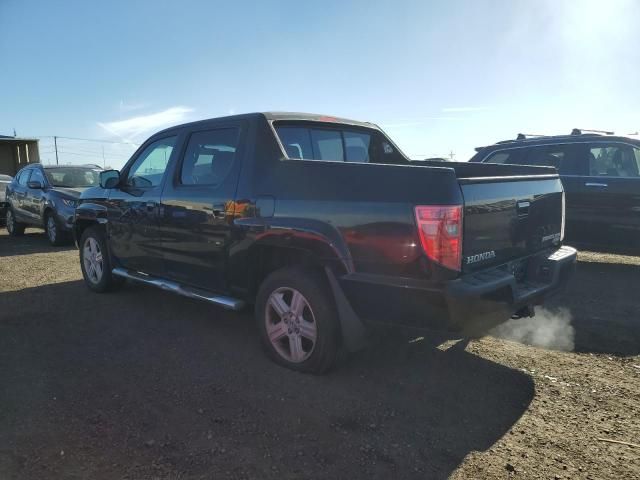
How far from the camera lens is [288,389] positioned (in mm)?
3377

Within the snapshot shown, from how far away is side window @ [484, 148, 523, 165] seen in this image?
767 centimetres

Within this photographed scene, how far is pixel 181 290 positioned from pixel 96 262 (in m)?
2.09

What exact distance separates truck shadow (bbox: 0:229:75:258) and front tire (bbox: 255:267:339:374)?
7607 mm

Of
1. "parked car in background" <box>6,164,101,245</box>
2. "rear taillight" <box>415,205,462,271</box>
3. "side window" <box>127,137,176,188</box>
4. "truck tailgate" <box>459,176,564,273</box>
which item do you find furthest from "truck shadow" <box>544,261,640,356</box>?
"parked car in background" <box>6,164,101,245</box>

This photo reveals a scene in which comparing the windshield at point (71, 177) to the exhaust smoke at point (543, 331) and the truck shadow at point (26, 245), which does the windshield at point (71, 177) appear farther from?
the exhaust smoke at point (543, 331)

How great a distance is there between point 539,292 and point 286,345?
1.86m

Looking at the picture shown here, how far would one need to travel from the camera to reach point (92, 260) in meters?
6.04

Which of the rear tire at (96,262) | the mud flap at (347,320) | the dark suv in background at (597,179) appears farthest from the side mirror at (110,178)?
the dark suv in background at (597,179)

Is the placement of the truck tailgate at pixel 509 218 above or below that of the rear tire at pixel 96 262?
above

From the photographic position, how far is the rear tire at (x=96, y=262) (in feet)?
19.0

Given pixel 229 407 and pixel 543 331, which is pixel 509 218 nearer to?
pixel 543 331

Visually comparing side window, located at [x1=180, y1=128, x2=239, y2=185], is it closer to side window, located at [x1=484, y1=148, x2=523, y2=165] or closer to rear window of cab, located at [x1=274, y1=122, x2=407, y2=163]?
rear window of cab, located at [x1=274, y1=122, x2=407, y2=163]

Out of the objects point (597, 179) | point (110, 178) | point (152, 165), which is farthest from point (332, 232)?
point (597, 179)

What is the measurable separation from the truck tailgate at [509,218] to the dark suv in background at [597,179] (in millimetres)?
3373
